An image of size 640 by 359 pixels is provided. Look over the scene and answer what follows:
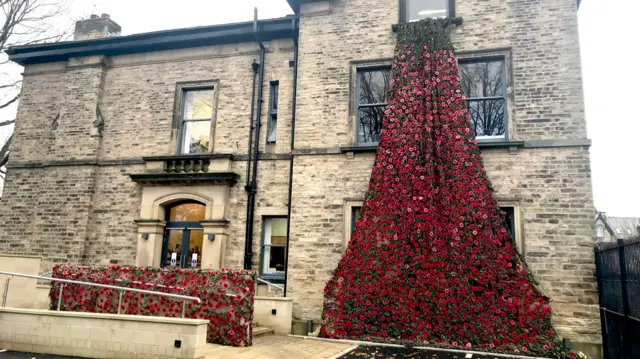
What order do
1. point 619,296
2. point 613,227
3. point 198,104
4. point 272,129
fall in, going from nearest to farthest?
point 619,296, point 272,129, point 198,104, point 613,227

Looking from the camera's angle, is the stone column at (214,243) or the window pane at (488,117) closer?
the window pane at (488,117)

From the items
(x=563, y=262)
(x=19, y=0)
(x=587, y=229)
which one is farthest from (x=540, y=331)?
(x=19, y=0)

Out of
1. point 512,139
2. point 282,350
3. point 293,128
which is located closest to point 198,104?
point 293,128

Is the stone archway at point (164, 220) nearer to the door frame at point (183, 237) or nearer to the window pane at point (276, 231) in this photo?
the door frame at point (183, 237)

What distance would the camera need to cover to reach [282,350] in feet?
27.7

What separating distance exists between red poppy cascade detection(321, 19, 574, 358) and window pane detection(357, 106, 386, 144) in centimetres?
53

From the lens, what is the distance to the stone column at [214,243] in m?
11.5

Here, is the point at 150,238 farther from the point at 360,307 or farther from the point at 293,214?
the point at 360,307

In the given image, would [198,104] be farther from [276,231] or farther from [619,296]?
[619,296]

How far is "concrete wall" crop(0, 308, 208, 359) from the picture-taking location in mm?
7062

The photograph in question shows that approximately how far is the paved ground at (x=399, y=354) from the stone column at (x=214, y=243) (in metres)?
4.31

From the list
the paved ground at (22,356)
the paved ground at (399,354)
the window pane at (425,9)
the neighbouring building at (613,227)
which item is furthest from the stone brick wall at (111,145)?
the neighbouring building at (613,227)

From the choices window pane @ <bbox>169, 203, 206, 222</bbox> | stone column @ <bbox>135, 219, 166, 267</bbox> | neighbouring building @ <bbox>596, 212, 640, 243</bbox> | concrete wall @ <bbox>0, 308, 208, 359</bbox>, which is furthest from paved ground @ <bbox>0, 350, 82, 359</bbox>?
neighbouring building @ <bbox>596, 212, 640, 243</bbox>

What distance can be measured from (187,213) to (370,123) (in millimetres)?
5395
